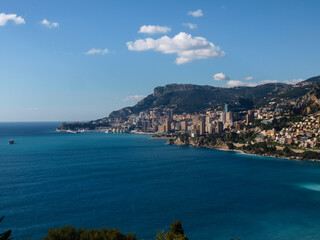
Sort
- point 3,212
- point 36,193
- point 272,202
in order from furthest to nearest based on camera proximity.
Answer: point 36,193 < point 272,202 < point 3,212

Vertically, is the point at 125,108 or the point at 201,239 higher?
the point at 125,108

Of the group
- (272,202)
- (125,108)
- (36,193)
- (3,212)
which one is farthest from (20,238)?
(125,108)

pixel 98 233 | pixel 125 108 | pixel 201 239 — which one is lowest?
pixel 201 239

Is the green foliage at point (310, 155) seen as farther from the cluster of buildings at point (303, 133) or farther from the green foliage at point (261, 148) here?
the green foliage at point (261, 148)

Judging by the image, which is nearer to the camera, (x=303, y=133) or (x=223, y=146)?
(x=303, y=133)

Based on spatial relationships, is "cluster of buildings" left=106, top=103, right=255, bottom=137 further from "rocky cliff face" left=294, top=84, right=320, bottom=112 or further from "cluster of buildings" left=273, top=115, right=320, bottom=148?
"cluster of buildings" left=273, top=115, right=320, bottom=148

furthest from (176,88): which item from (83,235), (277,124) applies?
(83,235)

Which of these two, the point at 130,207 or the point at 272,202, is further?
the point at 272,202

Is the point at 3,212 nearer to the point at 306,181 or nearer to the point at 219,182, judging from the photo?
the point at 219,182

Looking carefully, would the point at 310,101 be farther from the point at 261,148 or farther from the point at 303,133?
the point at 261,148
